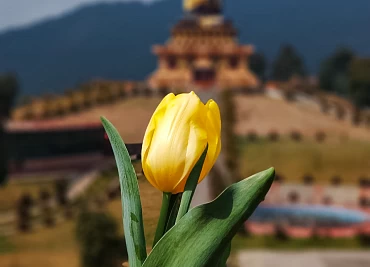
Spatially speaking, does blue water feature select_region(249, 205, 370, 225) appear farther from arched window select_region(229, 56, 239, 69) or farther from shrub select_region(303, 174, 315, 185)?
arched window select_region(229, 56, 239, 69)

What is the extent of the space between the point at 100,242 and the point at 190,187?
7.60m

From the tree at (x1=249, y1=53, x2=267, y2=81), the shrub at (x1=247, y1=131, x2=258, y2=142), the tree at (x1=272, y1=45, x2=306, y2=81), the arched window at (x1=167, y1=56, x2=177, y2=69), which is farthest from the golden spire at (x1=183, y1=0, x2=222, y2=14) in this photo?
the tree at (x1=272, y1=45, x2=306, y2=81)

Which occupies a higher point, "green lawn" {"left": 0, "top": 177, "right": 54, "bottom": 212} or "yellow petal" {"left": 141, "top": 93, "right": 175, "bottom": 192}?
"yellow petal" {"left": 141, "top": 93, "right": 175, "bottom": 192}

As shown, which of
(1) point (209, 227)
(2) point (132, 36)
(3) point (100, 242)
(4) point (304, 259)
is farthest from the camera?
(2) point (132, 36)

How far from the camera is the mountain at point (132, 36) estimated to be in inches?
3273

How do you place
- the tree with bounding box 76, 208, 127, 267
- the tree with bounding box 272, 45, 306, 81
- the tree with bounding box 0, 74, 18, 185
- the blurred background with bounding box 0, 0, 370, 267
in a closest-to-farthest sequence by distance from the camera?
the tree with bounding box 76, 208, 127, 267
the blurred background with bounding box 0, 0, 370, 267
the tree with bounding box 0, 74, 18, 185
the tree with bounding box 272, 45, 306, 81

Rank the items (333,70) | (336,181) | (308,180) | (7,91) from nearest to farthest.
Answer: (336,181), (308,180), (7,91), (333,70)

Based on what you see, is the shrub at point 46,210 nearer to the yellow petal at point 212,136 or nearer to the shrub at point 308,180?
the shrub at point 308,180

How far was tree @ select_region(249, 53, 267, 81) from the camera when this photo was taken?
51469 mm

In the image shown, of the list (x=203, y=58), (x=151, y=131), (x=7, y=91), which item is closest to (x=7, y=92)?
(x=7, y=91)

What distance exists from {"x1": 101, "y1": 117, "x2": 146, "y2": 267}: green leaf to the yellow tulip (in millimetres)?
36

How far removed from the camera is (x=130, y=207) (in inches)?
50.7

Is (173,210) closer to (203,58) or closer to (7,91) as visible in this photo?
(203,58)

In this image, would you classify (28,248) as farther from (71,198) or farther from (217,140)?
(217,140)
